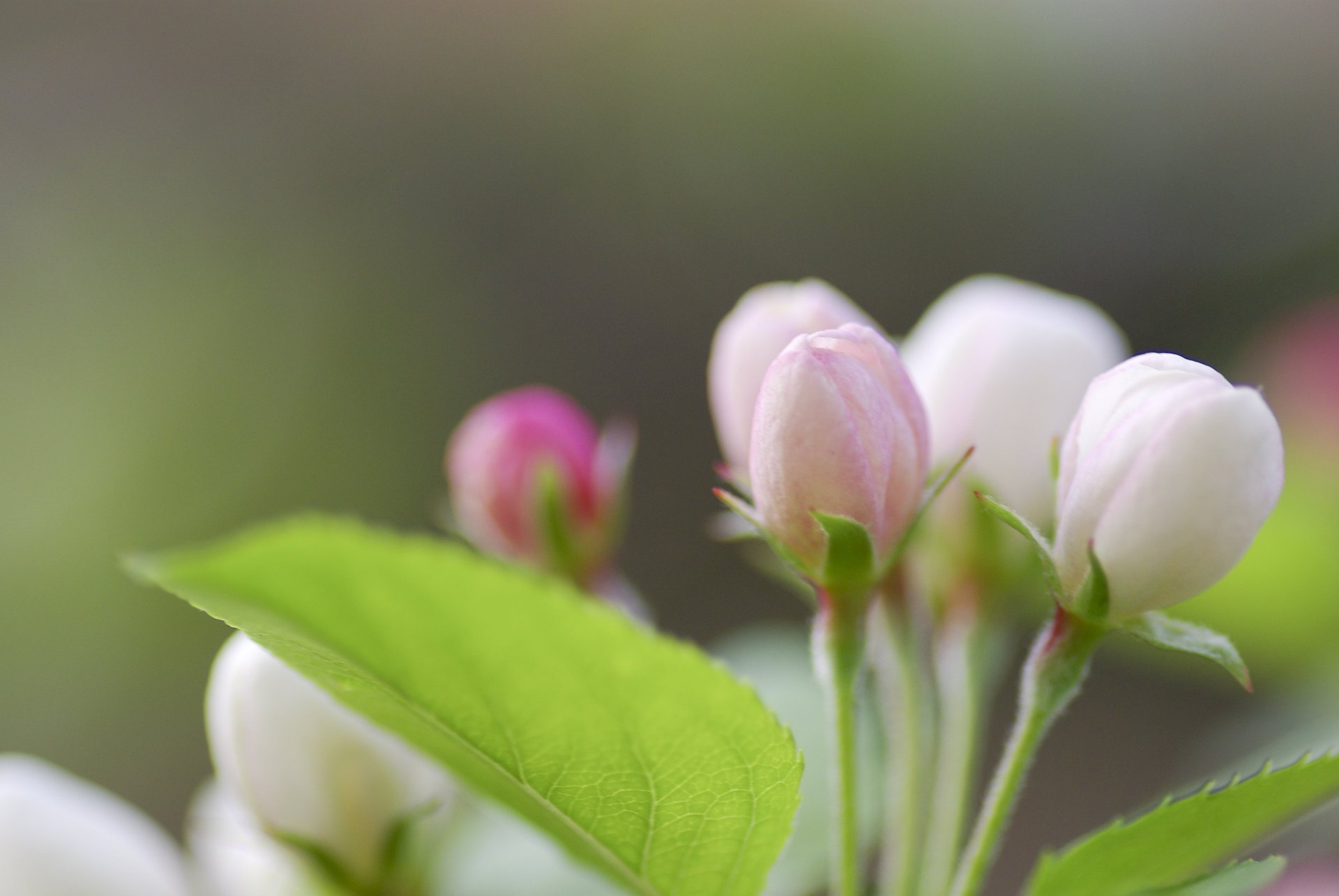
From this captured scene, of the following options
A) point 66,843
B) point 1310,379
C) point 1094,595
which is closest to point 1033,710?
point 1094,595

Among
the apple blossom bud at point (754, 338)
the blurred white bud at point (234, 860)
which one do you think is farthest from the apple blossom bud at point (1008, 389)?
the blurred white bud at point (234, 860)

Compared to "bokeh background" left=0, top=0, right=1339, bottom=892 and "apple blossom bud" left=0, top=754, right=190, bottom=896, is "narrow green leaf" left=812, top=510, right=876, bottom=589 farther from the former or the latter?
"bokeh background" left=0, top=0, right=1339, bottom=892

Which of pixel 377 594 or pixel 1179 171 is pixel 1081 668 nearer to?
pixel 377 594

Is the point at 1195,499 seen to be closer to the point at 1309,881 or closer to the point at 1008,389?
the point at 1008,389

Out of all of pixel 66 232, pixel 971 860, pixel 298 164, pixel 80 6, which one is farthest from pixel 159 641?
pixel 971 860

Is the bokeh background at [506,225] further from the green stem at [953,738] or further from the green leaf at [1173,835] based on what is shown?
the green leaf at [1173,835]

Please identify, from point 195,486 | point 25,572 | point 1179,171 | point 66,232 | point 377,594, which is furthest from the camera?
point 1179,171
